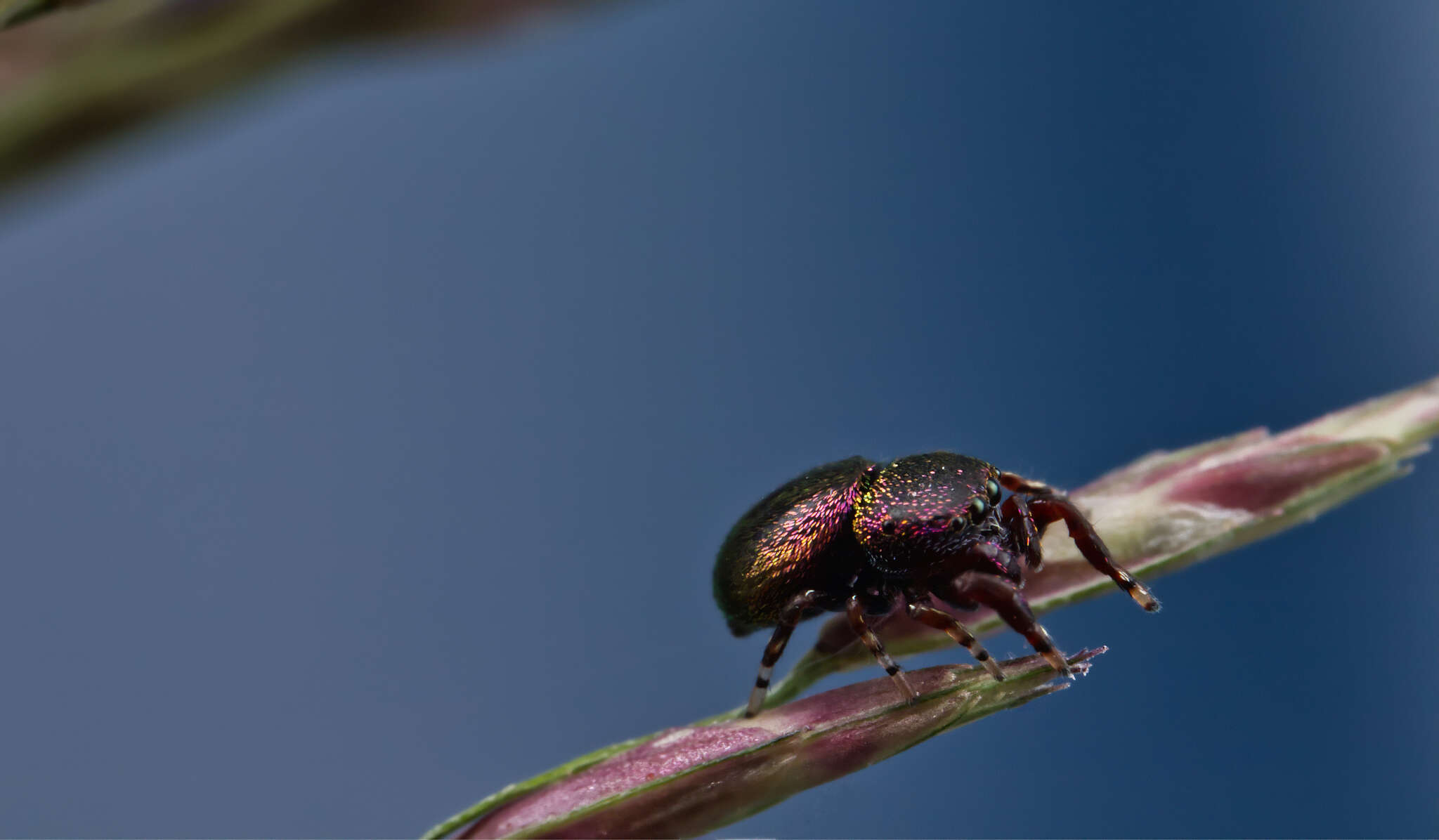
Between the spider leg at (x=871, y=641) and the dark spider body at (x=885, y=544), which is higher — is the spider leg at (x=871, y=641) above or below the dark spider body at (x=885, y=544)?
below

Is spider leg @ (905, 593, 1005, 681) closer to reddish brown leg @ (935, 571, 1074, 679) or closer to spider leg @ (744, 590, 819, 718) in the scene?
reddish brown leg @ (935, 571, 1074, 679)

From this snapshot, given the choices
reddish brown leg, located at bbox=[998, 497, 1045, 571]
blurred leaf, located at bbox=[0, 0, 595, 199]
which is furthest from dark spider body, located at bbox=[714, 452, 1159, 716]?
blurred leaf, located at bbox=[0, 0, 595, 199]

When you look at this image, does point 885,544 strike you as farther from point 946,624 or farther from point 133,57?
point 133,57

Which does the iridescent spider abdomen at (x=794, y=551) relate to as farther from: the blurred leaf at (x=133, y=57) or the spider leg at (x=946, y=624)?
the blurred leaf at (x=133, y=57)

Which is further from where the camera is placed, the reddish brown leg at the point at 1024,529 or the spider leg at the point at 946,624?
the reddish brown leg at the point at 1024,529

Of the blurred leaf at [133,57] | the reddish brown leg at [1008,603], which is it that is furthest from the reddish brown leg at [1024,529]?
the blurred leaf at [133,57]

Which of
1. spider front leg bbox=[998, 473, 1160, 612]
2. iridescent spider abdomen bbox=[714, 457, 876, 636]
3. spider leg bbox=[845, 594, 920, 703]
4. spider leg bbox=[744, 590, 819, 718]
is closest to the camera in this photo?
spider leg bbox=[845, 594, 920, 703]

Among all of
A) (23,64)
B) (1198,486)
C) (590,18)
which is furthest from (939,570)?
(23,64)

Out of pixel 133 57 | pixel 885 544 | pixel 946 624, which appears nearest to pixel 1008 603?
pixel 946 624

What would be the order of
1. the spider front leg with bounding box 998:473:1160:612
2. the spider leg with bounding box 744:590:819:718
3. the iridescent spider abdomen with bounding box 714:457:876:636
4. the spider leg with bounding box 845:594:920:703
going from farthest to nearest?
the iridescent spider abdomen with bounding box 714:457:876:636 → the spider leg with bounding box 744:590:819:718 → the spider front leg with bounding box 998:473:1160:612 → the spider leg with bounding box 845:594:920:703
